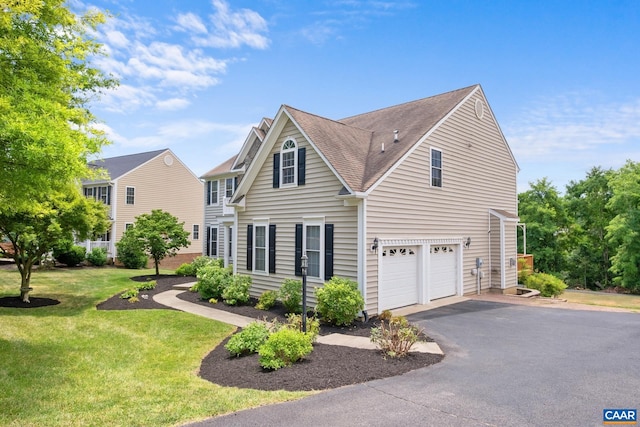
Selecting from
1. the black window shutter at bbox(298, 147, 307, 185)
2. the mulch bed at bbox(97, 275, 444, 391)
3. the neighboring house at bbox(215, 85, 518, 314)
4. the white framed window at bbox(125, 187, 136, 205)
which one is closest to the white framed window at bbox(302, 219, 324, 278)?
the neighboring house at bbox(215, 85, 518, 314)

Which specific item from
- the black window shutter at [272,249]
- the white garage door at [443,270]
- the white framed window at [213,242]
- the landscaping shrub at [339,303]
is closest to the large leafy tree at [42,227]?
the black window shutter at [272,249]

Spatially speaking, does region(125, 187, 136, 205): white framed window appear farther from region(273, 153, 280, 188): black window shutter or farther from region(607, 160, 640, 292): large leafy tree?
region(607, 160, 640, 292): large leafy tree

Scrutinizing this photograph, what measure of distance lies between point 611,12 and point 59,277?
28.6m

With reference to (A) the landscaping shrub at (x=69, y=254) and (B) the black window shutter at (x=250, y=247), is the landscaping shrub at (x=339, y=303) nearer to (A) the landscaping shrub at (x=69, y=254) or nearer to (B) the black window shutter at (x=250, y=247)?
(B) the black window shutter at (x=250, y=247)

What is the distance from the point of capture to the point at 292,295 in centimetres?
1250

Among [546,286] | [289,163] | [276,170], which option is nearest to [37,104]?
[289,163]

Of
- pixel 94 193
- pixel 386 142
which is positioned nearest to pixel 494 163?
pixel 386 142

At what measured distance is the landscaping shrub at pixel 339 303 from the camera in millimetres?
10698

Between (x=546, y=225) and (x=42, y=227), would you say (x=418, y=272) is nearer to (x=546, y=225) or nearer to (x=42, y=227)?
(x=42, y=227)

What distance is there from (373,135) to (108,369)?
485 inches

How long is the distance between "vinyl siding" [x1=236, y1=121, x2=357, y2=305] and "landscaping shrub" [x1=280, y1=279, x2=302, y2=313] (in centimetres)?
51

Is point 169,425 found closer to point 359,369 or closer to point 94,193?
point 359,369

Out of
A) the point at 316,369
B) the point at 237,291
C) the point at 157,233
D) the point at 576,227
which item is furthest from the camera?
the point at 576,227

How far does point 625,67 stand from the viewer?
17.7m
